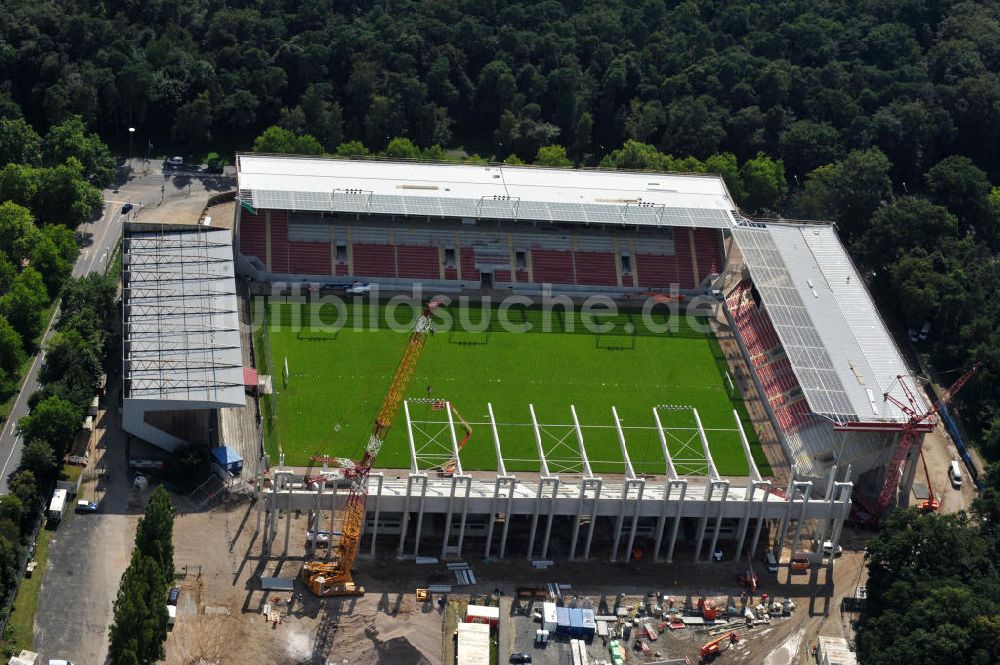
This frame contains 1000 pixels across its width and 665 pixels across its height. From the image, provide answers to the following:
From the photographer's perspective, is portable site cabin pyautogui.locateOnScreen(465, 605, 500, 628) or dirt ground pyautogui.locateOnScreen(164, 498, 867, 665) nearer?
dirt ground pyautogui.locateOnScreen(164, 498, 867, 665)

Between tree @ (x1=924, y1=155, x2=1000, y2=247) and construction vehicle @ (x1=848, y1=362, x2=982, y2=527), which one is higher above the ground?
tree @ (x1=924, y1=155, x2=1000, y2=247)

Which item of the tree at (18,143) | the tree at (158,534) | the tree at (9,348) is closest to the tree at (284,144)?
the tree at (18,143)

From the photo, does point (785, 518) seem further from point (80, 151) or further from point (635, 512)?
point (80, 151)

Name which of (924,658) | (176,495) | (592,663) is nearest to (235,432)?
(176,495)

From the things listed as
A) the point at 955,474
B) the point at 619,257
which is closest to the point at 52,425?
the point at 619,257

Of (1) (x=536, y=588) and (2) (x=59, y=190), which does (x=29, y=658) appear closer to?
(1) (x=536, y=588)

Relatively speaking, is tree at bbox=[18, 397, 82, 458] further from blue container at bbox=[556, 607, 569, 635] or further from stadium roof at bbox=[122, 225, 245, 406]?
blue container at bbox=[556, 607, 569, 635]

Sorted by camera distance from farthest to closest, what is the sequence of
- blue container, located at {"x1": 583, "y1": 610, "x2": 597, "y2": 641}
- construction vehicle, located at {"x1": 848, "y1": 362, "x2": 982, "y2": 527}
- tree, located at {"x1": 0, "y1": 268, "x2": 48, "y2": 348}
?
tree, located at {"x1": 0, "y1": 268, "x2": 48, "y2": 348} → construction vehicle, located at {"x1": 848, "y1": 362, "x2": 982, "y2": 527} → blue container, located at {"x1": 583, "y1": 610, "x2": 597, "y2": 641}

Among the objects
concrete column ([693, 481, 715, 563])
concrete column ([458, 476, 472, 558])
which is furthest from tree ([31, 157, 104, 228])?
concrete column ([693, 481, 715, 563])
